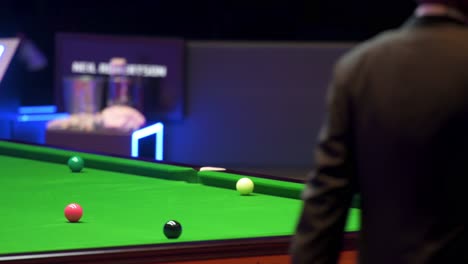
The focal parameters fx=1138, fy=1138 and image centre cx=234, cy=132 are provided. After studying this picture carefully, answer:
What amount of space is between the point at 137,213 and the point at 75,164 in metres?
1.09

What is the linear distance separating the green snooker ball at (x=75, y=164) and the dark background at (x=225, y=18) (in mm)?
5336

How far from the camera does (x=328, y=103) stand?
6.76ft

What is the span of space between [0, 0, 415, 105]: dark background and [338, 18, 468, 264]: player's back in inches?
327

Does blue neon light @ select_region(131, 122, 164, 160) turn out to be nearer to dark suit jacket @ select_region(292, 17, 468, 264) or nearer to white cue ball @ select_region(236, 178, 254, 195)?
white cue ball @ select_region(236, 178, 254, 195)

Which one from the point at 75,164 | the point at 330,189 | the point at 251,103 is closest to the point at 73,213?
the point at 75,164

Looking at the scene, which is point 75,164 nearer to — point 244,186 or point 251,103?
point 244,186

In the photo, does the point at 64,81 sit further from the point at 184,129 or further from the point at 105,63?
the point at 184,129

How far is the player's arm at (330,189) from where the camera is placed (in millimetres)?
2039

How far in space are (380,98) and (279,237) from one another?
1384mm

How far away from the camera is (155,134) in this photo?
8.30 metres

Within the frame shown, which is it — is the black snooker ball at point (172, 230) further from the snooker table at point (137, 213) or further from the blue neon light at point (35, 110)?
the blue neon light at point (35, 110)

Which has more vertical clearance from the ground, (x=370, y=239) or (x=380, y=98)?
(x=380, y=98)

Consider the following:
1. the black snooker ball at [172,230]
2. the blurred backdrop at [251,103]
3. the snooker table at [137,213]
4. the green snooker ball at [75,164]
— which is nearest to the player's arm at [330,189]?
the snooker table at [137,213]

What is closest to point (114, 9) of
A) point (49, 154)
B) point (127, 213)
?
point (49, 154)
